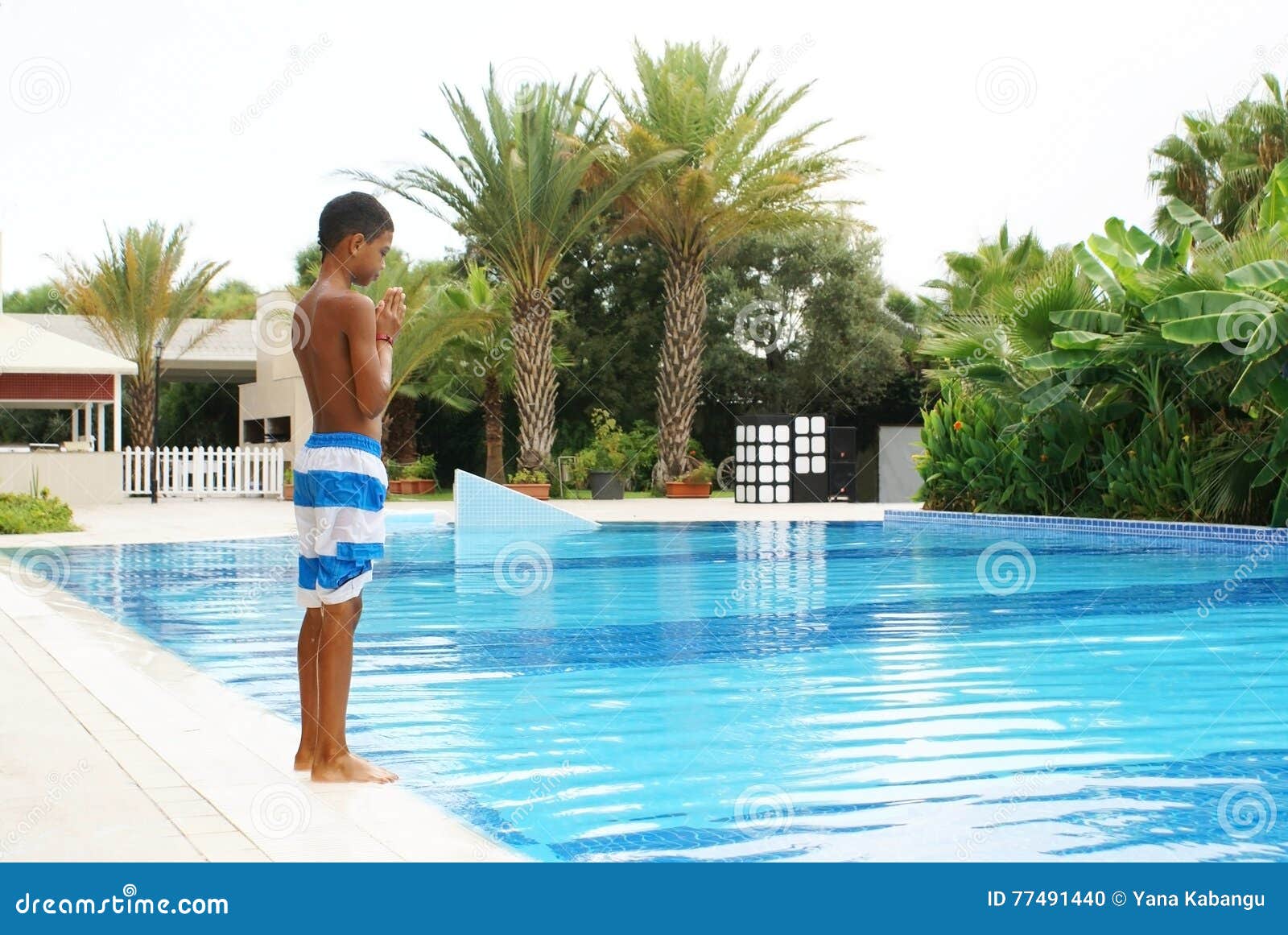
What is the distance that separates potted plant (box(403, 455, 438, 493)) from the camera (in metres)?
31.2

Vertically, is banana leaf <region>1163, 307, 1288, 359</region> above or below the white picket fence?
above

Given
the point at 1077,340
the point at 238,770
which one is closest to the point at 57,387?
the point at 1077,340

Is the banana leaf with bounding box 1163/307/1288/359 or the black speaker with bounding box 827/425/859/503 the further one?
the black speaker with bounding box 827/425/859/503

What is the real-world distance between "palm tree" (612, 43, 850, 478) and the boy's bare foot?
24064 millimetres

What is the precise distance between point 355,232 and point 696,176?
23.7 meters

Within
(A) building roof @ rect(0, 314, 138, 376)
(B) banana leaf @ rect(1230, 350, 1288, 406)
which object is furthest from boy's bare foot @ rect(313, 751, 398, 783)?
(A) building roof @ rect(0, 314, 138, 376)

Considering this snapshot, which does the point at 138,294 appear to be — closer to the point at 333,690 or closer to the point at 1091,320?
the point at 1091,320

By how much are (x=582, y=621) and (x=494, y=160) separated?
1956 cm

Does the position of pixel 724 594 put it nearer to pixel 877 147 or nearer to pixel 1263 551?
pixel 1263 551

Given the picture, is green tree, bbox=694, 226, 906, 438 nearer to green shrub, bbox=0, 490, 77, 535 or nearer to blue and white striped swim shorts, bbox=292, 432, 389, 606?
green shrub, bbox=0, 490, 77, 535

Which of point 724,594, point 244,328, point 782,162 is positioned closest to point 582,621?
point 724,594

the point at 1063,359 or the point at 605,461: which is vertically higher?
the point at 1063,359

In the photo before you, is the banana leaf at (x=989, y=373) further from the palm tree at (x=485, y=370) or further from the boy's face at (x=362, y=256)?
the boy's face at (x=362, y=256)

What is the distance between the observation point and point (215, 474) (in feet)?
102
